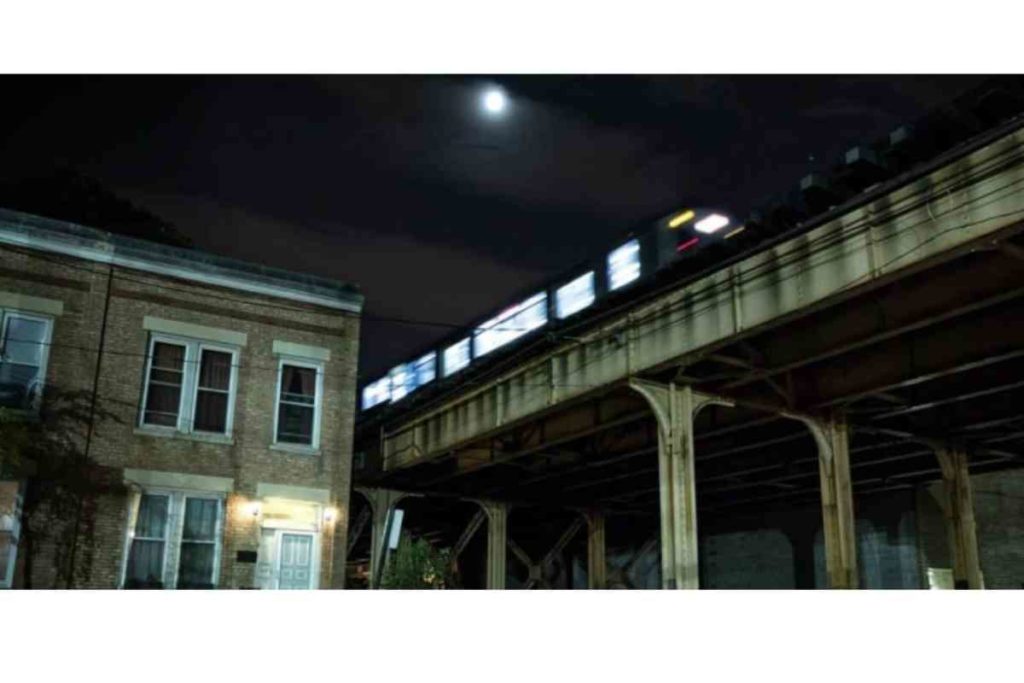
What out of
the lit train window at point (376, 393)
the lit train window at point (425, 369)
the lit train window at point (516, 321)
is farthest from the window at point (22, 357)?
the lit train window at point (425, 369)

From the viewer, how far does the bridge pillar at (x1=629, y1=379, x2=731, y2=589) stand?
61.5 feet

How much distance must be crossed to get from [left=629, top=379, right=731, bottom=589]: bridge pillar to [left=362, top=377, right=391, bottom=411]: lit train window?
6.73 meters

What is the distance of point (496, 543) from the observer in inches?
1221

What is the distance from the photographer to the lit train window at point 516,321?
22.6 meters

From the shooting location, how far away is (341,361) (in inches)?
610

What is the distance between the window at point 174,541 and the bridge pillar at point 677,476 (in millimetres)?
8862

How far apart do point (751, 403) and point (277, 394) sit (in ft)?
33.5

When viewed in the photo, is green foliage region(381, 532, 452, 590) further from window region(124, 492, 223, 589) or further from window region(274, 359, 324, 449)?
window region(124, 492, 223, 589)

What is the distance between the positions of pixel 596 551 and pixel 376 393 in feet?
47.2

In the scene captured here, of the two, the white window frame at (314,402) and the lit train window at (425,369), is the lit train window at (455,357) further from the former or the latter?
the white window frame at (314,402)

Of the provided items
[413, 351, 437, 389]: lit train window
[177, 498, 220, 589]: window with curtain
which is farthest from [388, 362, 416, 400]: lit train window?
[177, 498, 220, 589]: window with curtain

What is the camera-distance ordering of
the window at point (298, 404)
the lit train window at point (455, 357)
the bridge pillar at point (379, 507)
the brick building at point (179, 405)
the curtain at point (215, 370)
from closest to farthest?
the brick building at point (179, 405) → the curtain at point (215, 370) → the window at point (298, 404) → the lit train window at point (455, 357) → the bridge pillar at point (379, 507)
